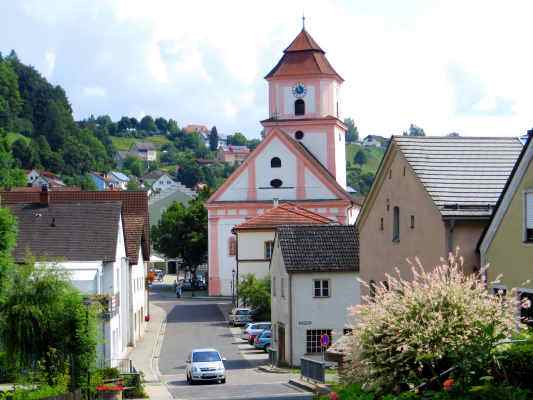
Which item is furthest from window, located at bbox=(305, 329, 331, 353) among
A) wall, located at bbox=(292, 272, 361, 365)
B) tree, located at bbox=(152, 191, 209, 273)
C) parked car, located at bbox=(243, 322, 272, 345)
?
tree, located at bbox=(152, 191, 209, 273)

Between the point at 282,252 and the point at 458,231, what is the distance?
18730 mm

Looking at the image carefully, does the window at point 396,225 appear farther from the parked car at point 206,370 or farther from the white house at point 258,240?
the white house at point 258,240

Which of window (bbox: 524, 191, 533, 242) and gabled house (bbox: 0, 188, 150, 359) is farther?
gabled house (bbox: 0, 188, 150, 359)

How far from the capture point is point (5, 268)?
34375mm

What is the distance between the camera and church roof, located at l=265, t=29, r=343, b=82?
79.5m

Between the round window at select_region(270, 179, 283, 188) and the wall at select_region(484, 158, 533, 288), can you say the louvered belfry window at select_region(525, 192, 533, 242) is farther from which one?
the round window at select_region(270, 179, 283, 188)

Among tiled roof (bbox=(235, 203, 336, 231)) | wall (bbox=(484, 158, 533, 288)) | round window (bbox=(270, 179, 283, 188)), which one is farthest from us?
round window (bbox=(270, 179, 283, 188))

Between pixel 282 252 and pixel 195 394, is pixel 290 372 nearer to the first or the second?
pixel 282 252

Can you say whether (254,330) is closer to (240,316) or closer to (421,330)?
(240,316)

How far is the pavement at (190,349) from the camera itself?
3278cm

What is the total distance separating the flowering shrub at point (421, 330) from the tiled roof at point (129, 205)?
3219cm

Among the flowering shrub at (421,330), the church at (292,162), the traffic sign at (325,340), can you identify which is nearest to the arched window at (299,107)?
the church at (292,162)

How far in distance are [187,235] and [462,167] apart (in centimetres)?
6790

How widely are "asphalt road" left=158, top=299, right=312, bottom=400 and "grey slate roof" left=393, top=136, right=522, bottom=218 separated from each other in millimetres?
6900
